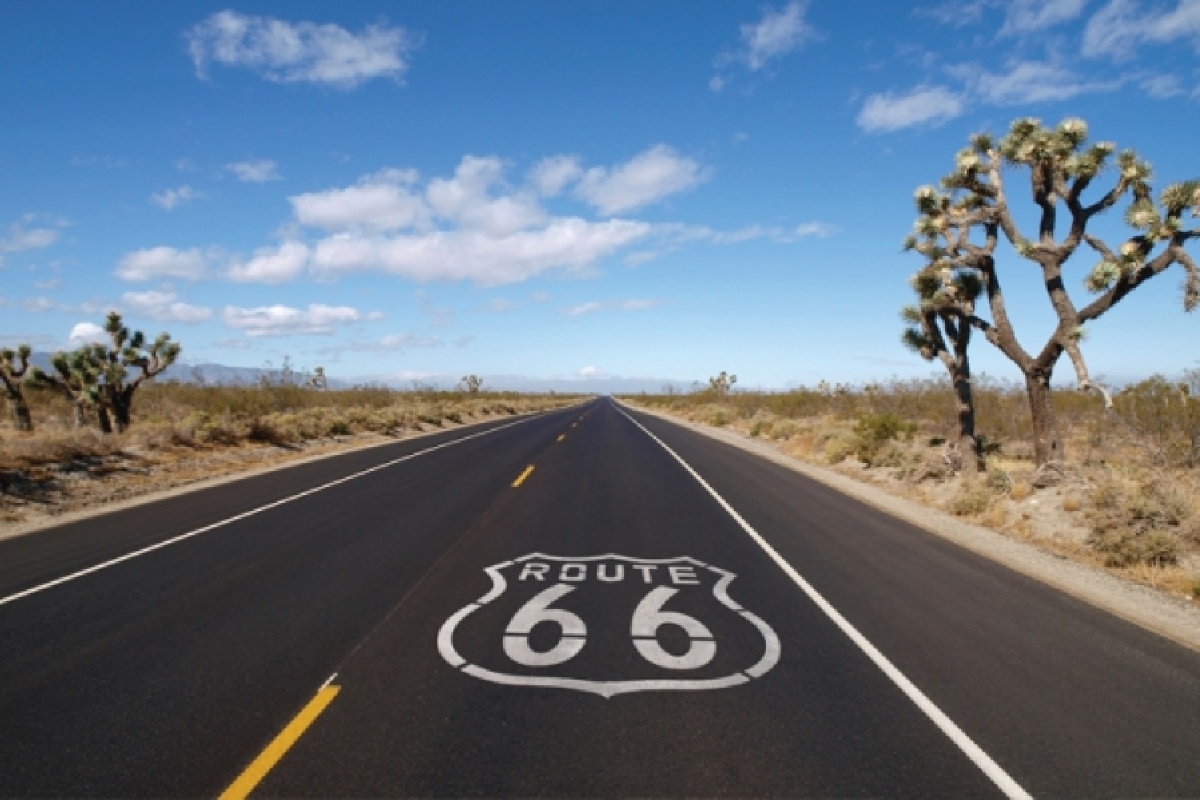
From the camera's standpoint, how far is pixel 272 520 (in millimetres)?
10562

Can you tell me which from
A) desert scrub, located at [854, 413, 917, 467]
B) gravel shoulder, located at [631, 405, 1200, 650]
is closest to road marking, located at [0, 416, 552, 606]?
gravel shoulder, located at [631, 405, 1200, 650]

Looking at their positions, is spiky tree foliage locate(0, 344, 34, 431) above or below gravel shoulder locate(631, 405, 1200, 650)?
above

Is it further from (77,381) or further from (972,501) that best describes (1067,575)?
(77,381)

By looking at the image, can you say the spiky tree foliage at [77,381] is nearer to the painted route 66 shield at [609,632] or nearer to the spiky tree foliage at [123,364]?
the spiky tree foliage at [123,364]

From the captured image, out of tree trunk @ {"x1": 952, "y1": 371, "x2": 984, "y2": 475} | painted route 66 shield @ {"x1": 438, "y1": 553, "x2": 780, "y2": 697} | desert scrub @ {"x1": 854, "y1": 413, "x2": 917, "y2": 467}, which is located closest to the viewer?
painted route 66 shield @ {"x1": 438, "y1": 553, "x2": 780, "y2": 697}

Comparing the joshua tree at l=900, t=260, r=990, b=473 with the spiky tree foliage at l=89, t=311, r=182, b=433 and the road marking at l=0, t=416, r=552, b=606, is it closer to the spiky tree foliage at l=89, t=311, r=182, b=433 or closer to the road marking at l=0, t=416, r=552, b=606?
the road marking at l=0, t=416, r=552, b=606

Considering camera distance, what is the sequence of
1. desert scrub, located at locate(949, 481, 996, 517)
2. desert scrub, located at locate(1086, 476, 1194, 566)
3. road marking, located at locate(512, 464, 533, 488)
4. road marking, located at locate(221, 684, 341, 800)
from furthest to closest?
road marking, located at locate(512, 464, 533, 488) < desert scrub, located at locate(949, 481, 996, 517) < desert scrub, located at locate(1086, 476, 1194, 566) < road marking, located at locate(221, 684, 341, 800)

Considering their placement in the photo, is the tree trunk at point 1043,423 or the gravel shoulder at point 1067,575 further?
the tree trunk at point 1043,423

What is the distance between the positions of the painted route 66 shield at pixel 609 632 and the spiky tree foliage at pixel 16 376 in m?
23.8

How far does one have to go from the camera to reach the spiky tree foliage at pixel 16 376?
22.4 metres

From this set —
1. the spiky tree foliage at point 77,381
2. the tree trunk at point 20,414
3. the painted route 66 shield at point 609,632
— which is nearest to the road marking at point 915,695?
the painted route 66 shield at point 609,632

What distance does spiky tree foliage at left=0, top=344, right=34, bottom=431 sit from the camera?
2242 cm

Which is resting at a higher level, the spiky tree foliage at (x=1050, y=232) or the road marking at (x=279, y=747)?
the spiky tree foliage at (x=1050, y=232)

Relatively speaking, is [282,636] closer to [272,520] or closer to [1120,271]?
[272,520]
